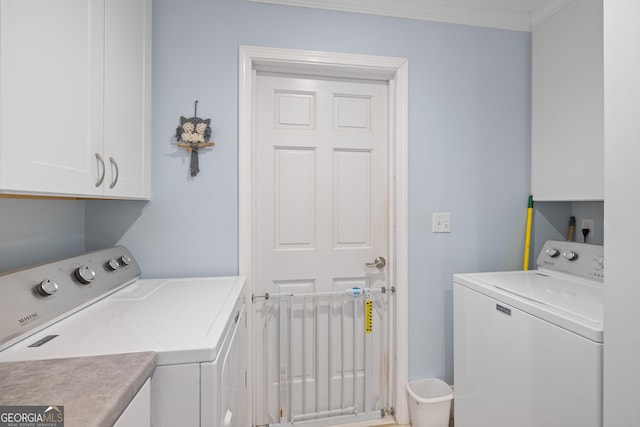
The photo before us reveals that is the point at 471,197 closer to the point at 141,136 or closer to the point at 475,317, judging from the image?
the point at 475,317

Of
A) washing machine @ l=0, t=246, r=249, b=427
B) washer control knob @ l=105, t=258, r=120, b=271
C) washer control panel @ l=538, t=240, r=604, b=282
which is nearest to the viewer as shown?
washing machine @ l=0, t=246, r=249, b=427

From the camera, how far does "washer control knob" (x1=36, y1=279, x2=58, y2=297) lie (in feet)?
2.90

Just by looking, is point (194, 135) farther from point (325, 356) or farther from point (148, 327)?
point (325, 356)

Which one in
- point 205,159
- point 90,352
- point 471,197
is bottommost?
point 90,352

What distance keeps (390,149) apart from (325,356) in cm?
131

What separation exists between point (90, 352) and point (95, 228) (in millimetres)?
950

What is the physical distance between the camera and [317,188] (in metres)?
1.77

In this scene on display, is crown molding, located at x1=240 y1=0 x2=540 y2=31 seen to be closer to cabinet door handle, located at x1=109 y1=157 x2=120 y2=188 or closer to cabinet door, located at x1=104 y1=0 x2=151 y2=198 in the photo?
cabinet door, located at x1=104 y1=0 x2=151 y2=198

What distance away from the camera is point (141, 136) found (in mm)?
1379

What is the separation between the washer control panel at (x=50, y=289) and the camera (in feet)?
2.55

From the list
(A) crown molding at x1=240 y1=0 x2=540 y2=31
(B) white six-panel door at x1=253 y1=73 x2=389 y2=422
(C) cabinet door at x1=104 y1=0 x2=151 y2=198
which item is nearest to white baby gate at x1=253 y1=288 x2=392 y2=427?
(B) white six-panel door at x1=253 y1=73 x2=389 y2=422

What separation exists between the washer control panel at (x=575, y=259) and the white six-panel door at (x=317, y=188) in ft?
2.92

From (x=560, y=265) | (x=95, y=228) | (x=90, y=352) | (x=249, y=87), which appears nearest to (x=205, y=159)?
(x=249, y=87)

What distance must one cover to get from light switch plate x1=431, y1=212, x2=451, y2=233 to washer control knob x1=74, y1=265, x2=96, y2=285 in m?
1.68
